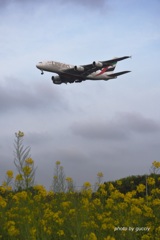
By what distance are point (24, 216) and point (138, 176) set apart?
52.8 ft

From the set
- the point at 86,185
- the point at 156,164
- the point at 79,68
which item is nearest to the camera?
the point at 156,164

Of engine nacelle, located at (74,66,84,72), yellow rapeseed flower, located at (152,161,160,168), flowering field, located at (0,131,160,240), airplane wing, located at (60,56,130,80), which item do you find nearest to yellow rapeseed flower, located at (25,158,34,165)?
flowering field, located at (0,131,160,240)

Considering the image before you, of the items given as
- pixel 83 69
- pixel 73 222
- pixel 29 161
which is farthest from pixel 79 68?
pixel 29 161

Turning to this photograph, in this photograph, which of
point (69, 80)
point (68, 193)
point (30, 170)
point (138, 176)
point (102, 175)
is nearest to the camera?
point (30, 170)

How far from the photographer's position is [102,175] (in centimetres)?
753

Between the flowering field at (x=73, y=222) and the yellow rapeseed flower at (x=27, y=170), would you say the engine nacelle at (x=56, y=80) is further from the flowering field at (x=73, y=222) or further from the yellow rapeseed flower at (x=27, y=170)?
the yellow rapeseed flower at (x=27, y=170)

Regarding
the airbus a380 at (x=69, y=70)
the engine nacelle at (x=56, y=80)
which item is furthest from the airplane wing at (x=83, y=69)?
the engine nacelle at (x=56, y=80)

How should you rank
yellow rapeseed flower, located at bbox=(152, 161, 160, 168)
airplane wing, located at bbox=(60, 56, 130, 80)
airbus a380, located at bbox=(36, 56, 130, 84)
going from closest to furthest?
1. yellow rapeseed flower, located at bbox=(152, 161, 160, 168)
2. airplane wing, located at bbox=(60, 56, 130, 80)
3. airbus a380, located at bbox=(36, 56, 130, 84)

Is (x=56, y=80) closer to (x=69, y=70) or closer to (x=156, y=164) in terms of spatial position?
(x=69, y=70)

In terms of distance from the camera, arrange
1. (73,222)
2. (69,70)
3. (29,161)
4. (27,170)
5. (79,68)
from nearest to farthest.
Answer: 1. (27,170)
2. (29,161)
3. (73,222)
4. (79,68)
5. (69,70)

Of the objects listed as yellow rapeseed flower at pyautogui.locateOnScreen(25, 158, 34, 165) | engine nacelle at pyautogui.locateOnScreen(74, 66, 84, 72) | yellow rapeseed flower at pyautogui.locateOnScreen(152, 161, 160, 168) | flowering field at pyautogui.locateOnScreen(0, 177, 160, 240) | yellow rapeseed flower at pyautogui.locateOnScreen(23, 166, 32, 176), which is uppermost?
engine nacelle at pyautogui.locateOnScreen(74, 66, 84, 72)

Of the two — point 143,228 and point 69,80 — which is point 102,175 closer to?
point 143,228

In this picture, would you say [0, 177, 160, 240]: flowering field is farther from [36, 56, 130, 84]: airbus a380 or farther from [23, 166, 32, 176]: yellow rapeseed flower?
[36, 56, 130, 84]: airbus a380

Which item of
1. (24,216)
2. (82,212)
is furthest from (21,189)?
(82,212)
